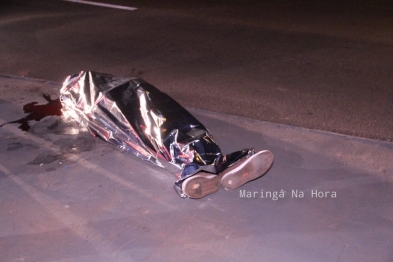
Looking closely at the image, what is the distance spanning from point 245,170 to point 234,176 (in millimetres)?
90

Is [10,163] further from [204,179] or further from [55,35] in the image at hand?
[55,35]

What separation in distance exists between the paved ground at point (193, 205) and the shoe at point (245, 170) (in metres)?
0.12

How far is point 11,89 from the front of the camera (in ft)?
19.2

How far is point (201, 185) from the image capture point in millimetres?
3713

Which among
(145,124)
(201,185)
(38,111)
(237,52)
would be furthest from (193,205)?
(237,52)

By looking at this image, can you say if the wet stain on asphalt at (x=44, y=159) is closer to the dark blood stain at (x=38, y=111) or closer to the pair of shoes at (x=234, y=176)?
the dark blood stain at (x=38, y=111)

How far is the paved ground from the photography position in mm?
→ 3314

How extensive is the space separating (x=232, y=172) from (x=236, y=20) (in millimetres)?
5819

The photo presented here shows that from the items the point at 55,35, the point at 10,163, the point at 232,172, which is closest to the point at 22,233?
the point at 10,163

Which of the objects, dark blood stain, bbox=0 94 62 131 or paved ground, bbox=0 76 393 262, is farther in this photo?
dark blood stain, bbox=0 94 62 131

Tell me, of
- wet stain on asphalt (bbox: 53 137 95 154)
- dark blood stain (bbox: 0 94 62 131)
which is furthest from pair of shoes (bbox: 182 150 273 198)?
dark blood stain (bbox: 0 94 62 131)

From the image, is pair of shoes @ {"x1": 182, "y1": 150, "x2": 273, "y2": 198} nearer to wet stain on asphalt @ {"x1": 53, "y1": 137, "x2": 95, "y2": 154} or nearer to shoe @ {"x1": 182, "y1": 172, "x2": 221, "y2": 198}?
shoe @ {"x1": 182, "y1": 172, "x2": 221, "y2": 198}

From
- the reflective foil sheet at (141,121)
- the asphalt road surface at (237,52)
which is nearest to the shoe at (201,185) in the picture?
the reflective foil sheet at (141,121)

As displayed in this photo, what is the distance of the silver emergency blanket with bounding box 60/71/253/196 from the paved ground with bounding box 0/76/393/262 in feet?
0.49
